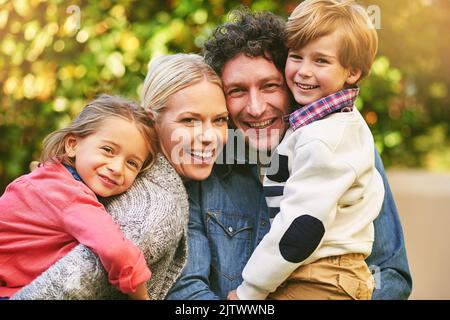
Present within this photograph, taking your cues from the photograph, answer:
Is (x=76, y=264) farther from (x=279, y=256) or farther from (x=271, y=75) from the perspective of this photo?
(x=271, y=75)

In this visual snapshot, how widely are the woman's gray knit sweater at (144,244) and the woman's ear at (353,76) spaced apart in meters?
0.59

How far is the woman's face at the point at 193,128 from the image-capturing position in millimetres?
1946

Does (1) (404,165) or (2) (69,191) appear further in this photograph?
(1) (404,165)

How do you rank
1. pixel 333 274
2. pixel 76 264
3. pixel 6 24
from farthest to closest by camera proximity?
pixel 6 24 < pixel 333 274 < pixel 76 264

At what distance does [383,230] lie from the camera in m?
2.02

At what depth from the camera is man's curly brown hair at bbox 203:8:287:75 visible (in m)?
2.03

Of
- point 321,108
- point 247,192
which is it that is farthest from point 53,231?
point 321,108

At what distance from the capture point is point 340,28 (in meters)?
1.91

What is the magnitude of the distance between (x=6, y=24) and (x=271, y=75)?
2.03 metres

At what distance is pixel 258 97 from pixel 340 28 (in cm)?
32

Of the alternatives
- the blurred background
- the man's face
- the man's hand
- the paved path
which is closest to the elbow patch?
the man's hand

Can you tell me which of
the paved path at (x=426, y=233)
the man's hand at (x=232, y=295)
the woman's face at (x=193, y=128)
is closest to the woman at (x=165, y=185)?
the woman's face at (x=193, y=128)

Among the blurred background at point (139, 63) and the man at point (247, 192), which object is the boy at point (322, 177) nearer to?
the man at point (247, 192)
